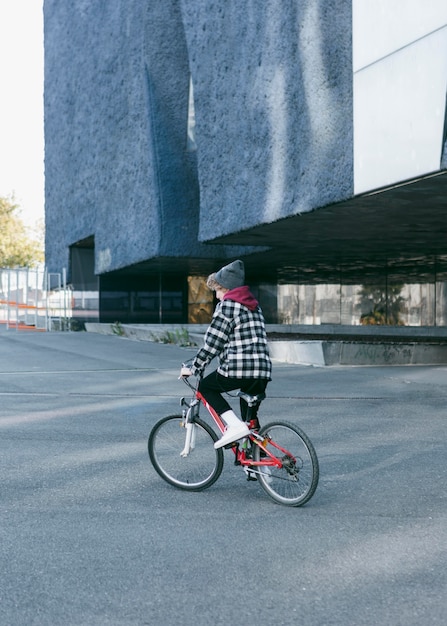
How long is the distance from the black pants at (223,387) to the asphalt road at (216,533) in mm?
716

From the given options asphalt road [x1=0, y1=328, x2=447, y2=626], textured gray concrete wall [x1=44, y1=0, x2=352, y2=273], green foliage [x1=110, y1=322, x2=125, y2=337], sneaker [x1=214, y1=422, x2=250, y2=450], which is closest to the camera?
asphalt road [x1=0, y1=328, x2=447, y2=626]

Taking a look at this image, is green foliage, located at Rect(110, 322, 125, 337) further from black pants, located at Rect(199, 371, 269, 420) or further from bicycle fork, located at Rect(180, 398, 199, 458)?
black pants, located at Rect(199, 371, 269, 420)

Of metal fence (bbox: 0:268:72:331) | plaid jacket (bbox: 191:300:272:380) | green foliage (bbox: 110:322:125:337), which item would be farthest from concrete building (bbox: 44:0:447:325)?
plaid jacket (bbox: 191:300:272:380)

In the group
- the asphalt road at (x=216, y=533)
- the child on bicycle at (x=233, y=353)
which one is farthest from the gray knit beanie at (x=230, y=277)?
the asphalt road at (x=216, y=533)

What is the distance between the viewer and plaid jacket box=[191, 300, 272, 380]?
19.5ft

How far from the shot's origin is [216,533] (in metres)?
5.10

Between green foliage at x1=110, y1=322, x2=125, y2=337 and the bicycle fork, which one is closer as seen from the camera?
the bicycle fork

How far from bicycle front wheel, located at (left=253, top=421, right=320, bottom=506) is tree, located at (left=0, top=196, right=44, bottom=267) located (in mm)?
64549

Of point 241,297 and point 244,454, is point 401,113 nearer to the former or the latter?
point 241,297

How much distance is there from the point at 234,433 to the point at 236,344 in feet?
2.23

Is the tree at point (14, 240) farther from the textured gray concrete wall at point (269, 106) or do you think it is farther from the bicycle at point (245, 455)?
the bicycle at point (245, 455)

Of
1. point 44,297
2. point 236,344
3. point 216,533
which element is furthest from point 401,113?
point 44,297

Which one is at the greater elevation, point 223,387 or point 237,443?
point 223,387

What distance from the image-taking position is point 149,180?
29.7 metres
